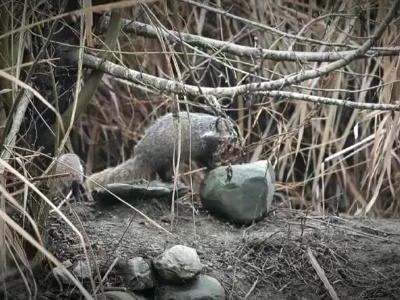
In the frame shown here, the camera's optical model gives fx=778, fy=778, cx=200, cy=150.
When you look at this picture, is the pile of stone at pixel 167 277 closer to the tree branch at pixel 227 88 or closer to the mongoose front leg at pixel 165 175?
the tree branch at pixel 227 88

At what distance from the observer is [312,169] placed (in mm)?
4676

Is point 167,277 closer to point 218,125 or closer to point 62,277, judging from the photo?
point 62,277

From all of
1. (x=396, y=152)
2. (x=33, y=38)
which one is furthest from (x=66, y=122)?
(x=396, y=152)

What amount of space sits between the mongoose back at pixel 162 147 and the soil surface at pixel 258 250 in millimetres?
420

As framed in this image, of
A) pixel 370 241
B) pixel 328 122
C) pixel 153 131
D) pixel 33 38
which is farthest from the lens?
pixel 328 122

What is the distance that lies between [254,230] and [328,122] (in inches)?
52.1

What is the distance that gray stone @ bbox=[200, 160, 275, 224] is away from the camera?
3.06m

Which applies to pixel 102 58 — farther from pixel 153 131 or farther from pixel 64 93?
pixel 153 131

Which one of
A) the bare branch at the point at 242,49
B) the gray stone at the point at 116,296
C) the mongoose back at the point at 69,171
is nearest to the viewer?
the gray stone at the point at 116,296

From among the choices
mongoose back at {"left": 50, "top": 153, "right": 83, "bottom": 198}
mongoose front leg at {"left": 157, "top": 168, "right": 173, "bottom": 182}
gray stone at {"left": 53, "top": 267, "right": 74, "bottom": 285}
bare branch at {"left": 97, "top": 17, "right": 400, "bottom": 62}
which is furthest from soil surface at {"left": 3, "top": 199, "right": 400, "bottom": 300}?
bare branch at {"left": 97, "top": 17, "right": 400, "bottom": 62}

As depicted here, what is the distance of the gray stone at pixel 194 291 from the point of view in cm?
245

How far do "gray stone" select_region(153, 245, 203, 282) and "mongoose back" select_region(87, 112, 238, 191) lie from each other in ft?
3.33

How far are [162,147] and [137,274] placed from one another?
116 centimetres

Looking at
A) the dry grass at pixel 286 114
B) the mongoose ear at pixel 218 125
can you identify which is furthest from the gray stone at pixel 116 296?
the dry grass at pixel 286 114
